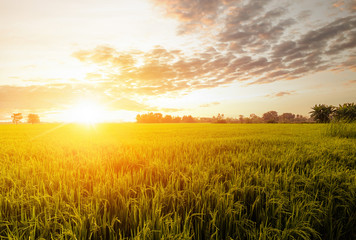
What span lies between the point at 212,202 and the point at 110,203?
4.59ft

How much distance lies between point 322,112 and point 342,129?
35945 millimetres

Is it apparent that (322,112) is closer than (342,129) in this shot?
No

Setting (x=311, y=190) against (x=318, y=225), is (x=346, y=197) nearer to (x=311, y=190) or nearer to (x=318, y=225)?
(x=311, y=190)

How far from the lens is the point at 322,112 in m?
39.6

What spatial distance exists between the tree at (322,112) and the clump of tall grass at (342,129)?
113 ft

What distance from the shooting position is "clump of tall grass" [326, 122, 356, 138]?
10.4m

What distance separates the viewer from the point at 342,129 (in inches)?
416

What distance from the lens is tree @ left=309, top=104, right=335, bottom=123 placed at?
→ 38741mm

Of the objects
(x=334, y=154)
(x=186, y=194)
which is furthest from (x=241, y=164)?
(x=334, y=154)

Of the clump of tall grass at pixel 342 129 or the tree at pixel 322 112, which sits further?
the tree at pixel 322 112

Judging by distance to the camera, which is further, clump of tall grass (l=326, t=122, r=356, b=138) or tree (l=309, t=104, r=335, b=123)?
tree (l=309, t=104, r=335, b=123)

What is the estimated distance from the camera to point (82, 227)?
1967 mm

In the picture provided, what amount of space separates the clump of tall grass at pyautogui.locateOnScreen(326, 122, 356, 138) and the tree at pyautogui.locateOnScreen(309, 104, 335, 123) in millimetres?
34448

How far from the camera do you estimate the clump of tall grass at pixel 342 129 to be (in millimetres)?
10375
